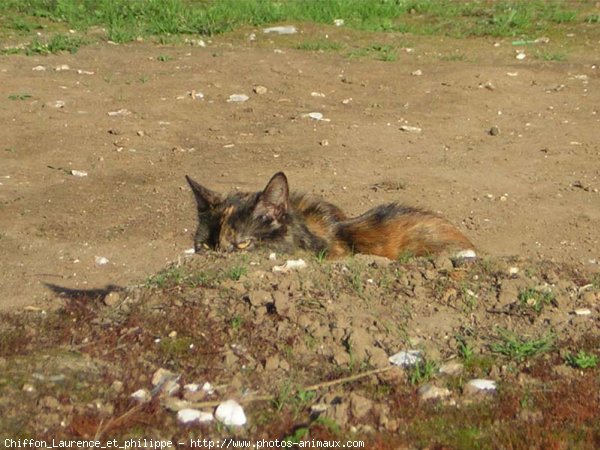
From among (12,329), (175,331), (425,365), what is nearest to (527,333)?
(425,365)

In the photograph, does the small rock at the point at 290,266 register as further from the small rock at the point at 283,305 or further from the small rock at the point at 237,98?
the small rock at the point at 237,98

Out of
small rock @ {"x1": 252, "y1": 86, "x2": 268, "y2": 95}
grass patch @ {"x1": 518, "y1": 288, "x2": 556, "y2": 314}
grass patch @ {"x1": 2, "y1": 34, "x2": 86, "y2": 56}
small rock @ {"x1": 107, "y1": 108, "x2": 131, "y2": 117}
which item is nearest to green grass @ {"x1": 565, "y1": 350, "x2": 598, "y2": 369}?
grass patch @ {"x1": 518, "y1": 288, "x2": 556, "y2": 314}

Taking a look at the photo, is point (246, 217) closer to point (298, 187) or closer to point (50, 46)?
point (298, 187)

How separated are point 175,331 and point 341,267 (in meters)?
1.15

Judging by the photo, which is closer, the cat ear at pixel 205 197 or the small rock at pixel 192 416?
the small rock at pixel 192 416

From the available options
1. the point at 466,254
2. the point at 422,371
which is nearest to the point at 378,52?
the point at 466,254

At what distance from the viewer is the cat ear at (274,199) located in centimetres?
732

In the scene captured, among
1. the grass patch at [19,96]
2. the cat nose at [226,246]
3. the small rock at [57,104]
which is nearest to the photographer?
the cat nose at [226,246]

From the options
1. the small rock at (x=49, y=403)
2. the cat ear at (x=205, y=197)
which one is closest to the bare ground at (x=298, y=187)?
the small rock at (x=49, y=403)

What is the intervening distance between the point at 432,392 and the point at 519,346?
65 cm

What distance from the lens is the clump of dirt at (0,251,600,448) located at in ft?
16.5

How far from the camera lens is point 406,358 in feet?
18.2

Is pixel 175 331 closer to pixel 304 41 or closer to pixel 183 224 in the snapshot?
pixel 183 224

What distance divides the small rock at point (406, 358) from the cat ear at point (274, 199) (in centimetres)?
203
